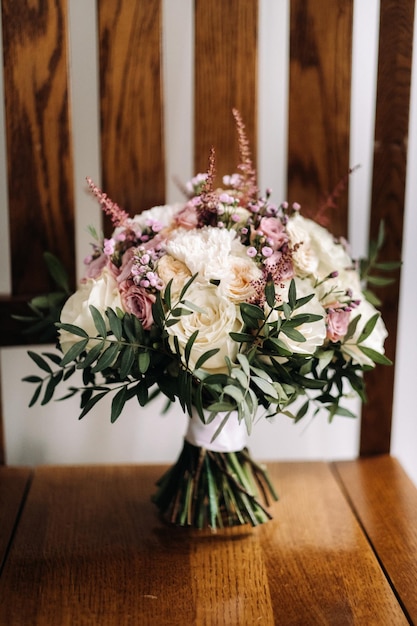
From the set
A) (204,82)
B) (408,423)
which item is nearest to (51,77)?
(204,82)

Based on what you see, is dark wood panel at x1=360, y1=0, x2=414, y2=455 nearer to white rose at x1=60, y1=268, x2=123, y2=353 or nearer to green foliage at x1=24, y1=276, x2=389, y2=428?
green foliage at x1=24, y1=276, x2=389, y2=428

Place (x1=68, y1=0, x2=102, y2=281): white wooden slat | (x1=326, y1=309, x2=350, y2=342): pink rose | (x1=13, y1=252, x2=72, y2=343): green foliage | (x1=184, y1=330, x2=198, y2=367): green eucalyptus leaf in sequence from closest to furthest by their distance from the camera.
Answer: (x1=184, y1=330, x2=198, y2=367): green eucalyptus leaf
(x1=326, y1=309, x2=350, y2=342): pink rose
(x1=13, y1=252, x2=72, y2=343): green foliage
(x1=68, y1=0, x2=102, y2=281): white wooden slat

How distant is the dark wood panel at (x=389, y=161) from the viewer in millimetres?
1080

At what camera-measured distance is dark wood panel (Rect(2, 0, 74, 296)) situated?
103 cm

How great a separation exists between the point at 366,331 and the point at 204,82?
18.1 inches

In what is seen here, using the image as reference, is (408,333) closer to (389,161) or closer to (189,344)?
(389,161)

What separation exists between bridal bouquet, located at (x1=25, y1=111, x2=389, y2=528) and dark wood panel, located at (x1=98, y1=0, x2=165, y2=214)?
16 centimetres

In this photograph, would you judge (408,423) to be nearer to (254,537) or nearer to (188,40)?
(254,537)

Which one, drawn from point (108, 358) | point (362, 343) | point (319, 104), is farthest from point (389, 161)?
point (108, 358)

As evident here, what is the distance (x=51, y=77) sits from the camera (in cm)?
105

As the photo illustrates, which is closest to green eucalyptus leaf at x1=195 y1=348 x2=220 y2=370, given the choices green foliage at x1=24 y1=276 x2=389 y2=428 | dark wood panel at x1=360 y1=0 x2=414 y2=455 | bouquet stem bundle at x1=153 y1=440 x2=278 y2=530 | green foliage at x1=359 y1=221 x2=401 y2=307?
green foliage at x1=24 y1=276 x2=389 y2=428

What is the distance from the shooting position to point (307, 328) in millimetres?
834

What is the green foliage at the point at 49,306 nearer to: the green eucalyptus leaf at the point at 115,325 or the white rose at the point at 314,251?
the green eucalyptus leaf at the point at 115,325

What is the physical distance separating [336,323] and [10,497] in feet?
1.80
